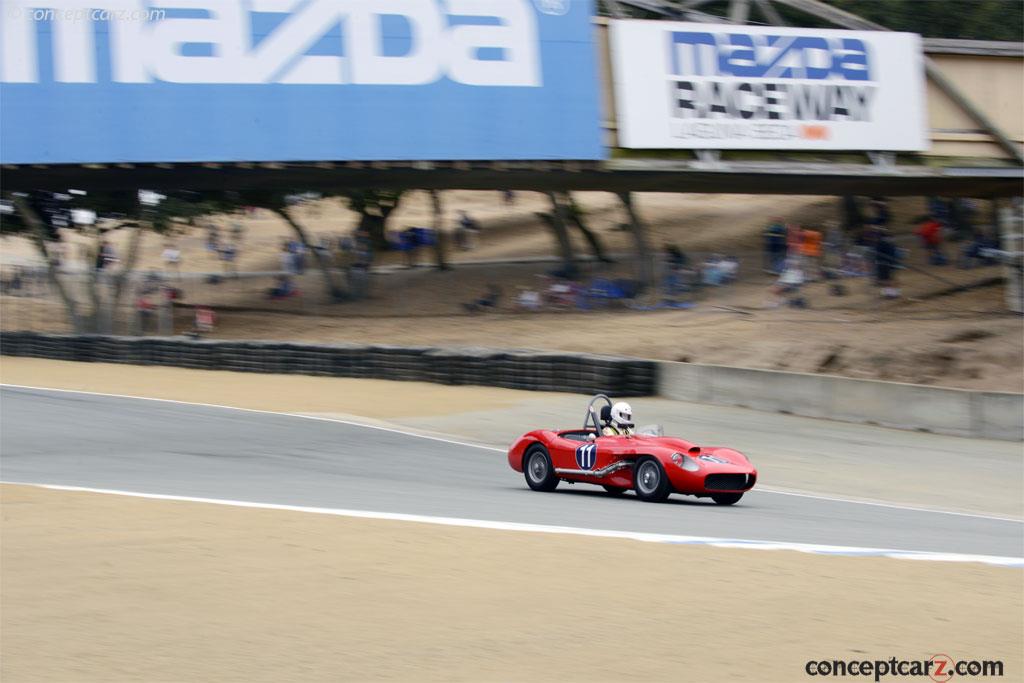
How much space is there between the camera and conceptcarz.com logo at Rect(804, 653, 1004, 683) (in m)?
4.81

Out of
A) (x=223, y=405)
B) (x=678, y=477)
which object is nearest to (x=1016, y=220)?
(x=223, y=405)

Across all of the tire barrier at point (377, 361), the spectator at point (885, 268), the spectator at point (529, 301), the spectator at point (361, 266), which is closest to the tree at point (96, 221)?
the tire barrier at point (377, 361)

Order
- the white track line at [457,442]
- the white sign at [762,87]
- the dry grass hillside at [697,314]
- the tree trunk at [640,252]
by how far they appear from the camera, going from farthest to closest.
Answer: the tree trunk at [640,252] → the white sign at [762,87] → the dry grass hillside at [697,314] → the white track line at [457,442]

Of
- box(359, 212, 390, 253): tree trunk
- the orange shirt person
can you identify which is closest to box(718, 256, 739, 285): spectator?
the orange shirt person

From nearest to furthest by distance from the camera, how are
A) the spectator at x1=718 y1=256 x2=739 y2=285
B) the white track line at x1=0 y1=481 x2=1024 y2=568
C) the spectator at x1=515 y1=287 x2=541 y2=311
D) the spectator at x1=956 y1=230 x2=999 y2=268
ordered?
the white track line at x1=0 y1=481 x2=1024 y2=568 → the spectator at x1=956 y1=230 x2=999 y2=268 → the spectator at x1=718 y1=256 x2=739 y2=285 → the spectator at x1=515 y1=287 x2=541 y2=311

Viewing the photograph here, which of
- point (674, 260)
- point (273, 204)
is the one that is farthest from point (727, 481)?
point (273, 204)

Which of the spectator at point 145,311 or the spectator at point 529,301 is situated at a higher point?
the spectator at point 145,311

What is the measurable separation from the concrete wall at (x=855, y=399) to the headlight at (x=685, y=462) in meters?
7.55

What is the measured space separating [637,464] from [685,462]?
19.6 inches

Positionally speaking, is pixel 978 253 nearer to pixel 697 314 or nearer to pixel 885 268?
pixel 885 268

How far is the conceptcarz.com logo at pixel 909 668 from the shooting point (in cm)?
481

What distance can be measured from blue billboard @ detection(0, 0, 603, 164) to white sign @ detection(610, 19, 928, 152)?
1.07m

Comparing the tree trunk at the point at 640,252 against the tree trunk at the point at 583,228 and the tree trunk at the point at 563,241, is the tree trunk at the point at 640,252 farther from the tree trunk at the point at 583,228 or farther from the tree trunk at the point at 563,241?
the tree trunk at the point at 583,228

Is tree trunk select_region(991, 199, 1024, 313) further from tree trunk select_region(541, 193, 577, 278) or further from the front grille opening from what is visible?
the front grille opening
